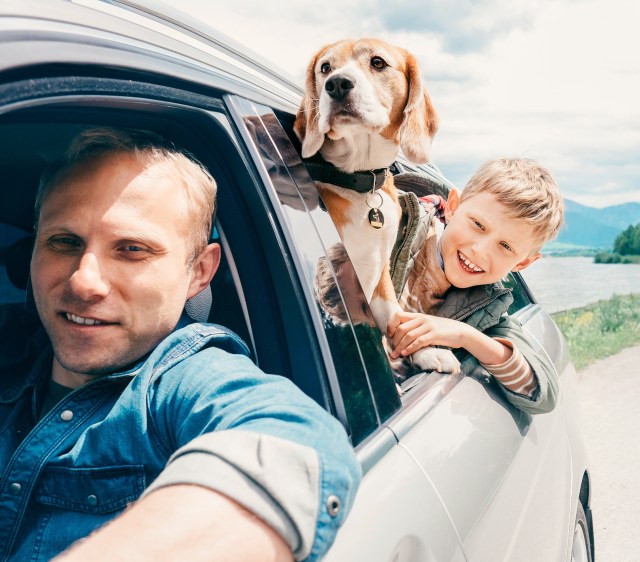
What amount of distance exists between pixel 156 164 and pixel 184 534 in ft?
2.55

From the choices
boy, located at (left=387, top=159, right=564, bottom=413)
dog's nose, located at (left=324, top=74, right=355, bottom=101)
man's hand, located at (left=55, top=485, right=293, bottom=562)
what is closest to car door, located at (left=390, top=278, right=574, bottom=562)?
boy, located at (left=387, top=159, right=564, bottom=413)

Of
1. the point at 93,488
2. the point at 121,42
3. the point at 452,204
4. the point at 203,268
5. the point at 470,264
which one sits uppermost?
the point at 121,42

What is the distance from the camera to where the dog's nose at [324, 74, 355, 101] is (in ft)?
8.22

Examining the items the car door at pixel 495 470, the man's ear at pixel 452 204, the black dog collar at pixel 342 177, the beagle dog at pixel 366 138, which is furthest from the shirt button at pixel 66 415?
the man's ear at pixel 452 204

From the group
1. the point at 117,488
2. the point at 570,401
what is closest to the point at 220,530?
the point at 117,488

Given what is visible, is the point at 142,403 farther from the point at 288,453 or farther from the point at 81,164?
the point at 81,164

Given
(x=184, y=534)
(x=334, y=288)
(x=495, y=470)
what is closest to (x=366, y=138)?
(x=334, y=288)

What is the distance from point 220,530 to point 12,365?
965 mm

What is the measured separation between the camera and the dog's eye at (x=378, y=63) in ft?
8.88

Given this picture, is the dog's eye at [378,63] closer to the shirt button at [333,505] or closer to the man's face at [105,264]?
the man's face at [105,264]

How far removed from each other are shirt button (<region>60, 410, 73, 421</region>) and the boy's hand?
1.19 metres

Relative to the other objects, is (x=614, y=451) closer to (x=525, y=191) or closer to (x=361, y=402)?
A: (x=525, y=191)

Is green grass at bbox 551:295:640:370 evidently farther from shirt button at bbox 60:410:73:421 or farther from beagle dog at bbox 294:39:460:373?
shirt button at bbox 60:410:73:421

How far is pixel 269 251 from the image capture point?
1.38 m
